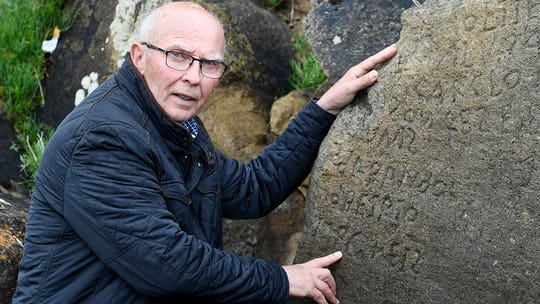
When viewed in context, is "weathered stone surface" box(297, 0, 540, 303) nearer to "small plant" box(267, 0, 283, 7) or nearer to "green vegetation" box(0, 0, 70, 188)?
"green vegetation" box(0, 0, 70, 188)

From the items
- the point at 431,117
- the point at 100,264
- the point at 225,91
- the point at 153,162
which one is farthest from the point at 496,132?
the point at 225,91

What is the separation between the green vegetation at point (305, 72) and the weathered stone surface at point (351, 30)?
2.76ft

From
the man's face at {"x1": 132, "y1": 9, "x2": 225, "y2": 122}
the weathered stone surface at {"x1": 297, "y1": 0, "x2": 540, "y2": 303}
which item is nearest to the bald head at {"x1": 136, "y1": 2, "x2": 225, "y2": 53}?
the man's face at {"x1": 132, "y1": 9, "x2": 225, "y2": 122}

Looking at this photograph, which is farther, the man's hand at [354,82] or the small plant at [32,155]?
the small plant at [32,155]

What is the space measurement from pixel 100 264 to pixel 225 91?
2.08 m

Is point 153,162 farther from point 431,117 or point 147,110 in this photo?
point 431,117

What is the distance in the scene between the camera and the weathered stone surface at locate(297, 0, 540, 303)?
3.26m

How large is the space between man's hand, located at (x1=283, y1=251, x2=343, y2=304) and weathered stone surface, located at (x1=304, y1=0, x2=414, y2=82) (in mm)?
1060

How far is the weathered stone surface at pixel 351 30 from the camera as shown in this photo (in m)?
4.19

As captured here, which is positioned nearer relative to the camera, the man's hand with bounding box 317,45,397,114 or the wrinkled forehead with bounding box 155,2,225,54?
the wrinkled forehead with bounding box 155,2,225,54

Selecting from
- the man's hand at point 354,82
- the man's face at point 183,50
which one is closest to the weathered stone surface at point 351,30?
the man's hand at point 354,82

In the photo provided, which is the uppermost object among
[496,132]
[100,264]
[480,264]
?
[100,264]

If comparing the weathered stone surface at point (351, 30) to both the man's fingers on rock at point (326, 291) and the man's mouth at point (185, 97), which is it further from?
the man's fingers on rock at point (326, 291)

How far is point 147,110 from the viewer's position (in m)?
3.33
